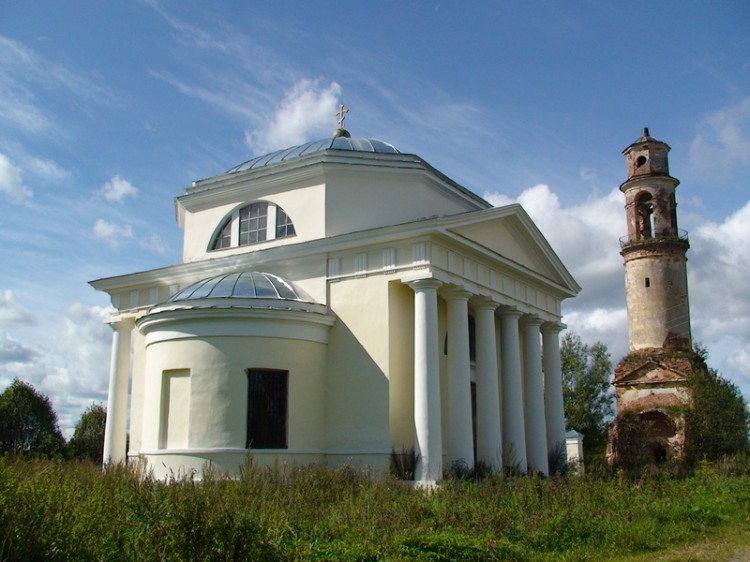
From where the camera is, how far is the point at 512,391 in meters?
21.3

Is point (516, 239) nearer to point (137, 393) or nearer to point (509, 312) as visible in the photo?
point (509, 312)

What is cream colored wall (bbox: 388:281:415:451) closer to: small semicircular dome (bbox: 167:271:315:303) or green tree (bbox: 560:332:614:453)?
small semicircular dome (bbox: 167:271:315:303)

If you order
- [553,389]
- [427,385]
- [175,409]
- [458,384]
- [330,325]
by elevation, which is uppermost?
[330,325]

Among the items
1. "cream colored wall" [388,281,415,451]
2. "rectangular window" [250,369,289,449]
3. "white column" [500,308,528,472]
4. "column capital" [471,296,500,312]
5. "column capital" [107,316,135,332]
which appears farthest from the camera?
"column capital" [107,316,135,332]

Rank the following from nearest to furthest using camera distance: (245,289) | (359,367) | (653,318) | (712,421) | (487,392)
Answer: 1. (359,367)
2. (245,289)
3. (487,392)
4. (712,421)
5. (653,318)

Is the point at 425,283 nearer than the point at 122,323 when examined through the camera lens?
Yes

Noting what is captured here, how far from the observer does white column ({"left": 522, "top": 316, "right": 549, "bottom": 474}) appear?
22562mm

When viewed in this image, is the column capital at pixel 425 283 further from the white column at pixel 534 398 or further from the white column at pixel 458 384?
the white column at pixel 534 398

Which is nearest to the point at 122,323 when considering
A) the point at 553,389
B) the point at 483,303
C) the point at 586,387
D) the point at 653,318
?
the point at 483,303

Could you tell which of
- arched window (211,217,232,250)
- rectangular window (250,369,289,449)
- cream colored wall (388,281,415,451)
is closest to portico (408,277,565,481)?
cream colored wall (388,281,415,451)

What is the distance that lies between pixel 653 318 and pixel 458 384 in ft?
67.7

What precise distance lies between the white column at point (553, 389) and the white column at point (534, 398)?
2.96ft

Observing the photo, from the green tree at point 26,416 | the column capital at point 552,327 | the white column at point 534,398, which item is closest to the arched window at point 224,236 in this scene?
the white column at point 534,398

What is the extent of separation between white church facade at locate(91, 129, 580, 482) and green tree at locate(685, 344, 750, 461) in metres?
13.4
